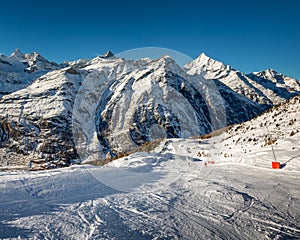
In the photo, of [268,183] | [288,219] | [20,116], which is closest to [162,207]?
[288,219]

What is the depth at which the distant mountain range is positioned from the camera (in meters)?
77.9

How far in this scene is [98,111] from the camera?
323ft

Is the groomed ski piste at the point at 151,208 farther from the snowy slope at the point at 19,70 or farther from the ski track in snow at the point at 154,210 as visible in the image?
the snowy slope at the point at 19,70

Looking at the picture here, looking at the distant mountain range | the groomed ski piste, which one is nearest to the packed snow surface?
the groomed ski piste

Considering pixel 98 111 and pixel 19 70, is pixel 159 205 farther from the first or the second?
pixel 19 70

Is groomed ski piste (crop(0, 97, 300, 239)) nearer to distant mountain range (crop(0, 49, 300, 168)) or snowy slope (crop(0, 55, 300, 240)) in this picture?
snowy slope (crop(0, 55, 300, 240))

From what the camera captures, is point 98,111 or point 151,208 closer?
point 151,208

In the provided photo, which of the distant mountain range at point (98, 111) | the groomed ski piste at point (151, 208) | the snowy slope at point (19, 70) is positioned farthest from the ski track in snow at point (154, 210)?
the snowy slope at point (19, 70)

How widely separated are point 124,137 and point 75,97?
3733 centimetres

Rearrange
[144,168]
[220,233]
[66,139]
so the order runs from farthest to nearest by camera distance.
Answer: [66,139] → [144,168] → [220,233]

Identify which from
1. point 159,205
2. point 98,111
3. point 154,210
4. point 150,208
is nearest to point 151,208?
point 150,208

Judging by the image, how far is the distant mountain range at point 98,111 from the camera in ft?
256

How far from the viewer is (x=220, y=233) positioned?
3332 millimetres

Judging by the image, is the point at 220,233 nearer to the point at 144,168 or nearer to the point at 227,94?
the point at 144,168
